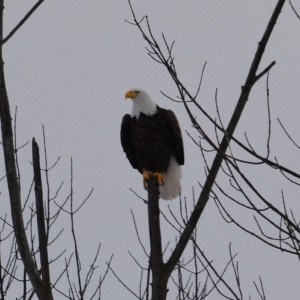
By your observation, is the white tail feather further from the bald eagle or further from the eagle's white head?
the eagle's white head

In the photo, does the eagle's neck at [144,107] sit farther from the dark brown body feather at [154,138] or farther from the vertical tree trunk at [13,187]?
the vertical tree trunk at [13,187]

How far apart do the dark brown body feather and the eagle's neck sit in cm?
4

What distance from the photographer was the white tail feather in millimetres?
7227

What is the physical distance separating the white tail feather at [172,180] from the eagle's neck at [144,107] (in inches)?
→ 23.2

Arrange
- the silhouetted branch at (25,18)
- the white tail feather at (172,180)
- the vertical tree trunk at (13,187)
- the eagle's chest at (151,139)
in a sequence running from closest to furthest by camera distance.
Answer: the silhouetted branch at (25,18)
the vertical tree trunk at (13,187)
the eagle's chest at (151,139)
the white tail feather at (172,180)

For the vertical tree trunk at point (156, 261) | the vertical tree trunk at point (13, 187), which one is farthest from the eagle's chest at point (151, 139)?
the vertical tree trunk at point (13, 187)

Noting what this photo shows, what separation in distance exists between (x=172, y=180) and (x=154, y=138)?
0.67 metres

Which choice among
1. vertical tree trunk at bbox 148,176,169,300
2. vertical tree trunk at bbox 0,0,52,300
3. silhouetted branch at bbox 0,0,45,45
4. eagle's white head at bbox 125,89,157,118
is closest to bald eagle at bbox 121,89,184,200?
eagle's white head at bbox 125,89,157,118

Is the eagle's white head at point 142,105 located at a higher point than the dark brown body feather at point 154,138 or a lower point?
higher

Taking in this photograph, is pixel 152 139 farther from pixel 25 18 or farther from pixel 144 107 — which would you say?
pixel 25 18

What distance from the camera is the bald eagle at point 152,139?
682 cm

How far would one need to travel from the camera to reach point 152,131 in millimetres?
6812

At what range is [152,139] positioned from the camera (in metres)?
6.84

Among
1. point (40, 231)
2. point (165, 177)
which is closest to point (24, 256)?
point (40, 231)
